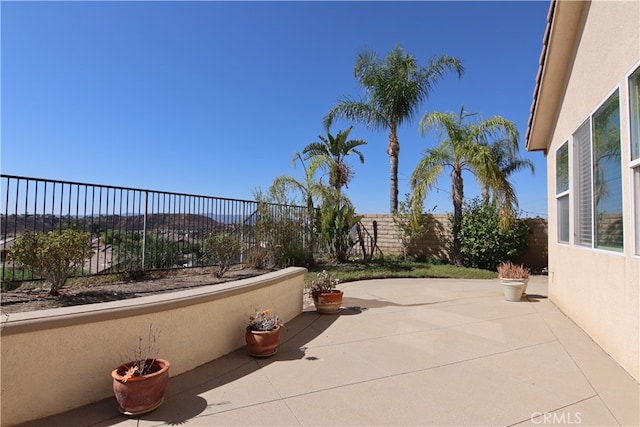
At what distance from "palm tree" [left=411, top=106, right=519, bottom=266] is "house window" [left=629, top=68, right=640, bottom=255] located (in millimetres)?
8887

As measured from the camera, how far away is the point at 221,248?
7.19m

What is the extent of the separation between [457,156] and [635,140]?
9880 mm

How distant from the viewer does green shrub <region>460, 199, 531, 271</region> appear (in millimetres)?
12562

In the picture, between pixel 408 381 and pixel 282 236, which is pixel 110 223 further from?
pixel 408 381

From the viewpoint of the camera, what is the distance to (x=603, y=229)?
444cm

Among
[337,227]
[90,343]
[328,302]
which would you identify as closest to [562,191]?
[328,302]

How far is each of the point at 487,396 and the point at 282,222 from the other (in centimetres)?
817

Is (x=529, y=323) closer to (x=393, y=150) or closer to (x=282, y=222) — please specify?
(x=282, y=222)

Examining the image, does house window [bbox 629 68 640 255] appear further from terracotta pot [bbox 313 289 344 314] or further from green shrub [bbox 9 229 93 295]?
green shrub [bbox 9 229 93 295]

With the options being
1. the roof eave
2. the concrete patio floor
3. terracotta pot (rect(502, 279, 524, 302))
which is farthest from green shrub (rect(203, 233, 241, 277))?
the roof eave

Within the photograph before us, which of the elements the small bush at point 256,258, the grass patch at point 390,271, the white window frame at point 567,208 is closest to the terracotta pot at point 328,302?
the small bush at point 256,258

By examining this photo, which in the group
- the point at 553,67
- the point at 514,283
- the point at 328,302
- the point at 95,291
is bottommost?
the point at 328,302

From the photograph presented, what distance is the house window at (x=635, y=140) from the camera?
3419 millimetres

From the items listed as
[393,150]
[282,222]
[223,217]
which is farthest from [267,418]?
[393,150]
